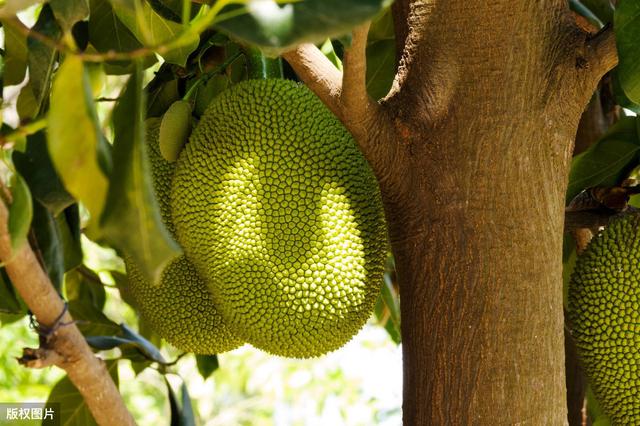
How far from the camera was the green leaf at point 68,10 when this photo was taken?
598mm

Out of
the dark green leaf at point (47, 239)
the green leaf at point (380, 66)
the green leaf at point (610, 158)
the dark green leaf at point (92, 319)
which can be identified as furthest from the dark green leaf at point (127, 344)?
the green leaf at point (610, 158)

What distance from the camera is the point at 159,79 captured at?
95cm

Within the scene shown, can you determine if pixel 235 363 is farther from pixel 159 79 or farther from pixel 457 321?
pixel 457 321

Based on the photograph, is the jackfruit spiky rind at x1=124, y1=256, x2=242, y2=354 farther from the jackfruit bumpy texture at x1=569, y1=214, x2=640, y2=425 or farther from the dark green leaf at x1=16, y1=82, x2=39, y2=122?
the jackfruit bumpy texture at x1=569, y1=214, x2=640, y2=425

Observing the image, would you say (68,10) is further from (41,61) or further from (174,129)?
(174,129)

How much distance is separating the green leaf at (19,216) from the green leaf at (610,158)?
65 centimetres

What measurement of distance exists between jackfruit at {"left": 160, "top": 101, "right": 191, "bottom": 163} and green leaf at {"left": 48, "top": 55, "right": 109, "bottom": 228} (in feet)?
1.45

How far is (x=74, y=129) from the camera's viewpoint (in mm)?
386

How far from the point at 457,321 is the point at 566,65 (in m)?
0.24

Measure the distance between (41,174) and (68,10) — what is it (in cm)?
12

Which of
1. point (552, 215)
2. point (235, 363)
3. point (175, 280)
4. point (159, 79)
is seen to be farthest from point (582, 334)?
point (235, 363)

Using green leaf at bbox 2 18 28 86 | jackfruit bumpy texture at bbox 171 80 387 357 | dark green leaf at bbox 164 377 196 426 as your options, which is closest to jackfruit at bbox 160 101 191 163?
jackfruit bumpy texture at bbox 171 80 387 357

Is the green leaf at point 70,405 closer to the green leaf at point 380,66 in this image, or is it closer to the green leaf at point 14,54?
the green leaf at point 14,54

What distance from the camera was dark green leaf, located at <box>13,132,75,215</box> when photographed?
605 mm
